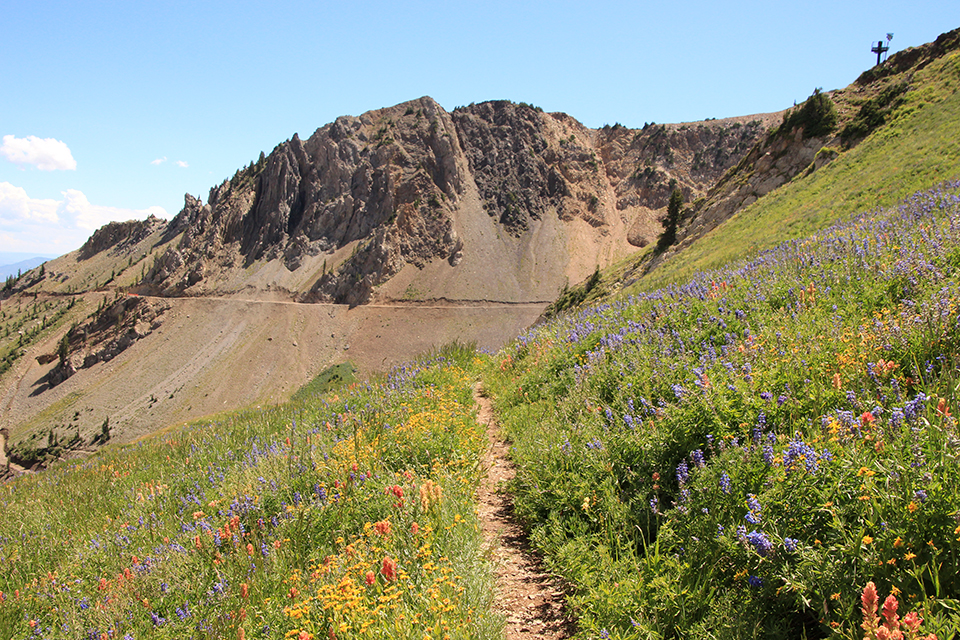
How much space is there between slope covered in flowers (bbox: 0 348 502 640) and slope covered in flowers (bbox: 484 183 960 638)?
96 centimetres

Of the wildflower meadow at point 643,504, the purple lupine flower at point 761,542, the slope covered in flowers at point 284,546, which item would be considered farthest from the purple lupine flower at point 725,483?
the slope covered in flowers at point 284,546

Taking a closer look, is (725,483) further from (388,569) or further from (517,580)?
(388,569)

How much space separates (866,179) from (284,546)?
27.8m

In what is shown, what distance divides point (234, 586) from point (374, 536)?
1.17m

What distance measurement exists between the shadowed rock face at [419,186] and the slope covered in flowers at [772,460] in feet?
286

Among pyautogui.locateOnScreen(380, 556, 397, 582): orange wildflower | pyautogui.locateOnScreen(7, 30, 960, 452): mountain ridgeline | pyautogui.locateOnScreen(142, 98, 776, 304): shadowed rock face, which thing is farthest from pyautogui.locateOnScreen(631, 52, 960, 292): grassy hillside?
pyautogui.locateOnScreen(142, 98, 776, 304): shadowed rock face

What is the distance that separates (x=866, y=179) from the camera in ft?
70.2

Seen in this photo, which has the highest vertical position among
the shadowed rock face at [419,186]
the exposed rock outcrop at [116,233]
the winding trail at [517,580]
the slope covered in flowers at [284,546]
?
the exposed rock outcrop at [116,233]

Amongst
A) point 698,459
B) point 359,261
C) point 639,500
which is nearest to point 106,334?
point 359,261

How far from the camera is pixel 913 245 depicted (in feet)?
18.4

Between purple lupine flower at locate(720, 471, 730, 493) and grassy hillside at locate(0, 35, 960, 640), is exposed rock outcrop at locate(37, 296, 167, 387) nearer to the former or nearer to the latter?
grassy hillside at locate(0, 35, 960, 640)

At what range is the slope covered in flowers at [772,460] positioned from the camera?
7.39 ft

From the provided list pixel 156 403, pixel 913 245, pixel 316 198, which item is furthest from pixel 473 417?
pixel 316 198

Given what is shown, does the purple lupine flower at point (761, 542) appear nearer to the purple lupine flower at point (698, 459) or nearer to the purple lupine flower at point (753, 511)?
the purple lupine flower at point (753, 511)
